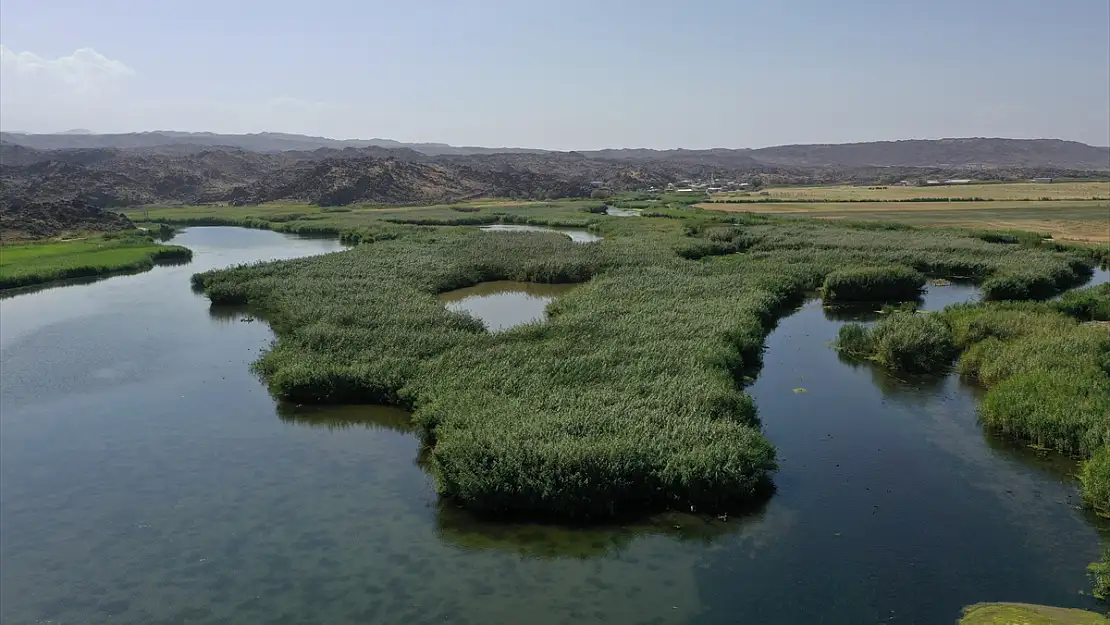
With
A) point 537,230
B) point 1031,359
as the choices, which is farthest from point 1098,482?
point 537,230

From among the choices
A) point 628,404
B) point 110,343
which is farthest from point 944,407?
point 110,343

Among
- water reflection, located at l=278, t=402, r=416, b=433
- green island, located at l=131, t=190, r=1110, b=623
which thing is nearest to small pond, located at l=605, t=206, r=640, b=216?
green island, located at l=131, t=190, r=1110, b=623

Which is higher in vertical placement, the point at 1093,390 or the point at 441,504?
the point at 1093,390

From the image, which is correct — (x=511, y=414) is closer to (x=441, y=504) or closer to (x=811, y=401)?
(x=441, y=504)

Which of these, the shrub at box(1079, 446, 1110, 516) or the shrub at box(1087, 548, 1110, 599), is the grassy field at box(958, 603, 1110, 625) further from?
the shrub at box(1079, 446, 1110, 516)

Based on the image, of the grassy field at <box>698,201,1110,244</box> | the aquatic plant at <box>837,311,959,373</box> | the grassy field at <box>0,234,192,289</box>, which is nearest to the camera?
the aquatic plant at <box>837,311,959,373</box>

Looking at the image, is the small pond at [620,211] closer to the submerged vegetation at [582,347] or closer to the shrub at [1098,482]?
the submerged vegetation at [582,347]

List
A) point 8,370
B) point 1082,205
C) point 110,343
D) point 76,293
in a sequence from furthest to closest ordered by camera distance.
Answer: point 1082,205 → point 76,293 → point 110,343 → point 8,370
